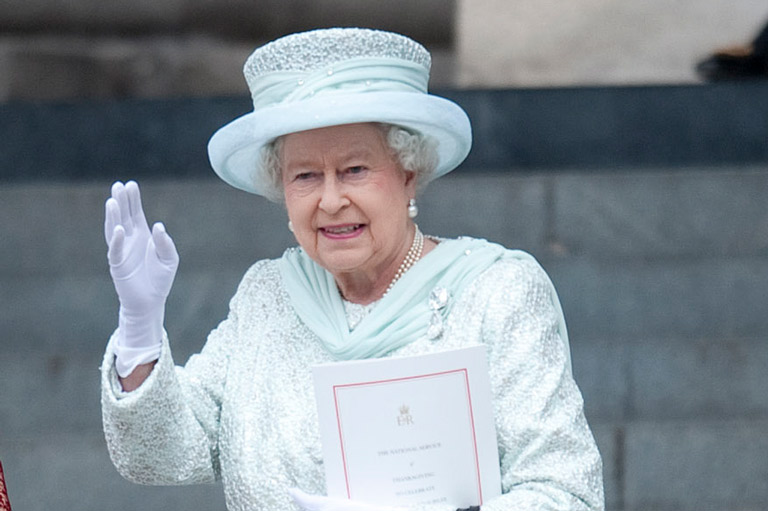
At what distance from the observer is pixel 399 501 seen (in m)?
2.41

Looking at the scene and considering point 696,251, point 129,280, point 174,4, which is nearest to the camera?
point 129,280

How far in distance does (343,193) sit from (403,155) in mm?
148

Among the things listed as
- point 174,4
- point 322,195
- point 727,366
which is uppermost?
point 174,4

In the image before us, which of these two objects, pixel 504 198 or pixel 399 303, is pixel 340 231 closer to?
pixel 399 303

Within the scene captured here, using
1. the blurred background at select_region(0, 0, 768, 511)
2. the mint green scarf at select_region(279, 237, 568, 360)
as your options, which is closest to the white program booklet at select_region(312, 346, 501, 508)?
the mint green scarf at select_region(279, 237, 568, 360)

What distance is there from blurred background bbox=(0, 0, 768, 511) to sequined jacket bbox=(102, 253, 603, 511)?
2.16 metres

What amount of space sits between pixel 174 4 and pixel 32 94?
73 cm

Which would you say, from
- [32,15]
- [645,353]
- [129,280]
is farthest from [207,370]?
[32,15]

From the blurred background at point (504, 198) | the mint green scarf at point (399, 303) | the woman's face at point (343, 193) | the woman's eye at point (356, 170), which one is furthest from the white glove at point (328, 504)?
the blurred background at point (504, 198)

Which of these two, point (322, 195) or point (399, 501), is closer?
point (399, 501)

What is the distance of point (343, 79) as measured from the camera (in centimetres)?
255

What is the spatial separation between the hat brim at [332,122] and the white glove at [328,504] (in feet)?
2.13

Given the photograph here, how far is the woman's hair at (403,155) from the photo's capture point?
2637mm

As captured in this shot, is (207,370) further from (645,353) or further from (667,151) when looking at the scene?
(667,151)
